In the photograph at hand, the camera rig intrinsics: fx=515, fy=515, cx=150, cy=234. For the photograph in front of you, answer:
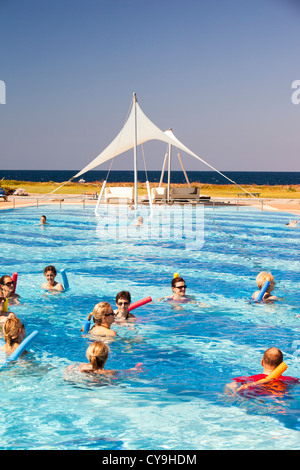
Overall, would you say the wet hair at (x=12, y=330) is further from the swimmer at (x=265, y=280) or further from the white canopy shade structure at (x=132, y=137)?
the white canopy shade structure at (x=132, y=137)

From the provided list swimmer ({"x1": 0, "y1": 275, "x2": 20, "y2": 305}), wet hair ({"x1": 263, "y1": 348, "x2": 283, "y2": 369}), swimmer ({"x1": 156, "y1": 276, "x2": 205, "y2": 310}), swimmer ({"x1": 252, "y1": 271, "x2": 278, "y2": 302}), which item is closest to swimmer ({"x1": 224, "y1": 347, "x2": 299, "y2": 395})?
wet hair ({"x1": 263, "y1": 348, "x2": 283, "y2": 369})

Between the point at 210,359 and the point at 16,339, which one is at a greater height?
the point at 16,339

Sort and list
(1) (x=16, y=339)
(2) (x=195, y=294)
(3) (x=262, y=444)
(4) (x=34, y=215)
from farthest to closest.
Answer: (4) (x=34, y=215) < (2) (x=195, y=294) < (1) (x=16, y=339) < (3) (x=262, y=444)

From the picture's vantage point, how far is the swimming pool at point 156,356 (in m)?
5.22

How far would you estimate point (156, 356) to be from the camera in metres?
7.41

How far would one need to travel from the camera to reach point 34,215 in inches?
1016

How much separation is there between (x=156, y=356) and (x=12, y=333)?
213 centimetres

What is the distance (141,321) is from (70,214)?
61.3ft

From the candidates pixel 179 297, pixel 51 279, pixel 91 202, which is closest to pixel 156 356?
pixel 179 297

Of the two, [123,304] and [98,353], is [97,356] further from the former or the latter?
[123,304]

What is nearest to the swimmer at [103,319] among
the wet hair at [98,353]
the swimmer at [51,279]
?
the wet hair at [98,353]
